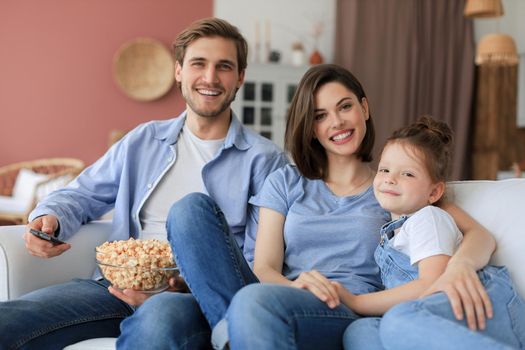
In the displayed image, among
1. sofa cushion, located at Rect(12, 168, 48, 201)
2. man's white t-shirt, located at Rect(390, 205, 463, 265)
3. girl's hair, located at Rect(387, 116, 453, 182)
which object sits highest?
girl's hair, located at Rect(387, 116, 453, 182)

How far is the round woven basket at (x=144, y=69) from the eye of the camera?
236 inches

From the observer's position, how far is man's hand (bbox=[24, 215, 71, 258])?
182 centimetres

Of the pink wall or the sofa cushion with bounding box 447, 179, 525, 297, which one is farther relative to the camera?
the pink wall

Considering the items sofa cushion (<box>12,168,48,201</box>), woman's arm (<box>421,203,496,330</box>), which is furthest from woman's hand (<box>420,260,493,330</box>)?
sofa cushion (<box>12,168,48,201</box>)

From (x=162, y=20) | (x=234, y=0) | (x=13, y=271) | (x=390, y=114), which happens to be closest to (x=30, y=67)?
(x=162, y=20)

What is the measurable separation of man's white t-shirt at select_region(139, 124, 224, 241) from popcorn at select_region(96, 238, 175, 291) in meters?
0.40

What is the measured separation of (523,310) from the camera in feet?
4.85

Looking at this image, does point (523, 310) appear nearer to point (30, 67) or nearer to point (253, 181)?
point (253, 181)

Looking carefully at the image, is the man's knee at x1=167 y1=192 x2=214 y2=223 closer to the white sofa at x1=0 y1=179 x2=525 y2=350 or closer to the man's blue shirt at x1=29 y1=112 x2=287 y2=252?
the white sofa at x1=0 y1=179 x2=525 y2=350

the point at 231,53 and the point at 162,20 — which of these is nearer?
the point at 231,53

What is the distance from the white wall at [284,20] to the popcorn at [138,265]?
4.64m

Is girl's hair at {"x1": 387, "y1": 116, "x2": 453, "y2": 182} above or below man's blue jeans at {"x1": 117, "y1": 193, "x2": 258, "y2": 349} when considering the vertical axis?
above

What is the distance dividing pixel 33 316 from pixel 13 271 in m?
0.22

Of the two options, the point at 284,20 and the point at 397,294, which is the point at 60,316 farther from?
the point at 284,20
